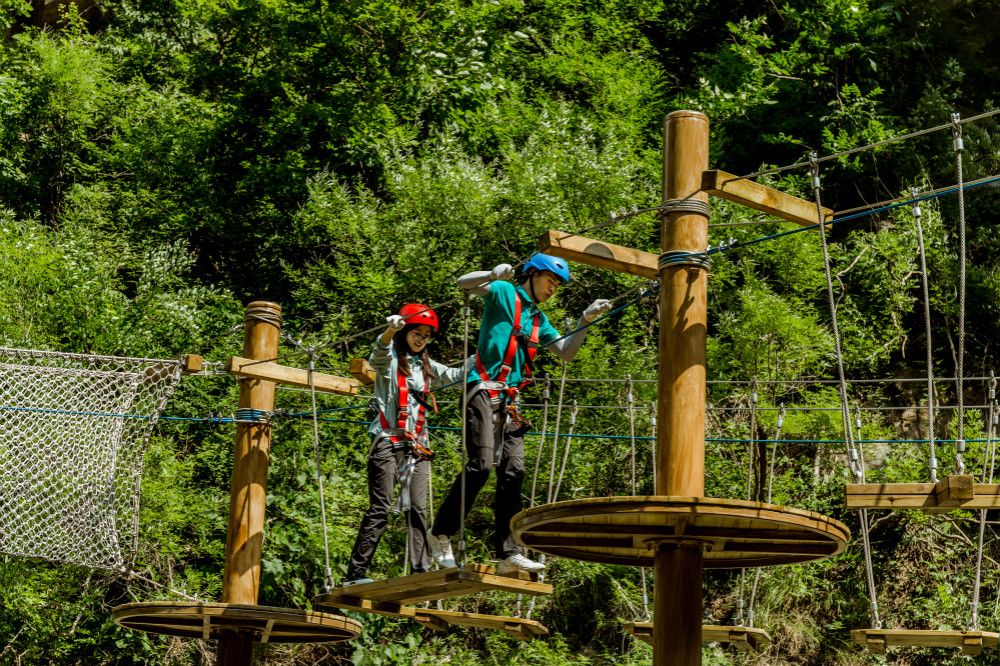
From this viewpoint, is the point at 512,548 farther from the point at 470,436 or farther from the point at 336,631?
the point at 336,631

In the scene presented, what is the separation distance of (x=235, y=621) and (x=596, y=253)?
102 inches

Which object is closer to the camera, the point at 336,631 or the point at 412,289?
the point at 336,631

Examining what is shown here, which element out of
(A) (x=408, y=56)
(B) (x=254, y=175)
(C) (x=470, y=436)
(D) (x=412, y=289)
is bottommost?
(C) (x=470, y=436)

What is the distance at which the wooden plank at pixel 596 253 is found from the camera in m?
4.94

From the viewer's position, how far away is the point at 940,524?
10500mm

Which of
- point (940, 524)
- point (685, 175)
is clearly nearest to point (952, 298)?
point (940, 524)

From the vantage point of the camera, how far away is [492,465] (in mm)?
5539

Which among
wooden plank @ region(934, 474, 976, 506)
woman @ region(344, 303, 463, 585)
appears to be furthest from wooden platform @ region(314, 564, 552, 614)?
wooden plank @ region(934, 474, 976, 506)

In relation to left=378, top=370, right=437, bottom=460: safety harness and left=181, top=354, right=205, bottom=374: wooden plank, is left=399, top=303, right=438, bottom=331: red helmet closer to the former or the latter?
left=378, top=370, right=437, bottom=460: safety harness

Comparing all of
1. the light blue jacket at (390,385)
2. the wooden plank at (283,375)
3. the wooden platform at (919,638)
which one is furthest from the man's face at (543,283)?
the wooden platform at (919,638)

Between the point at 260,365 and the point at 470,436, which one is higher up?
the point at 260,365

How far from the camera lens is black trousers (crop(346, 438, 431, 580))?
5.97 meters

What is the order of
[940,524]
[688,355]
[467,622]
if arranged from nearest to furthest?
[688,355] < [467,622] < [940,524]

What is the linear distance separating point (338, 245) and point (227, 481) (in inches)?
87.0
